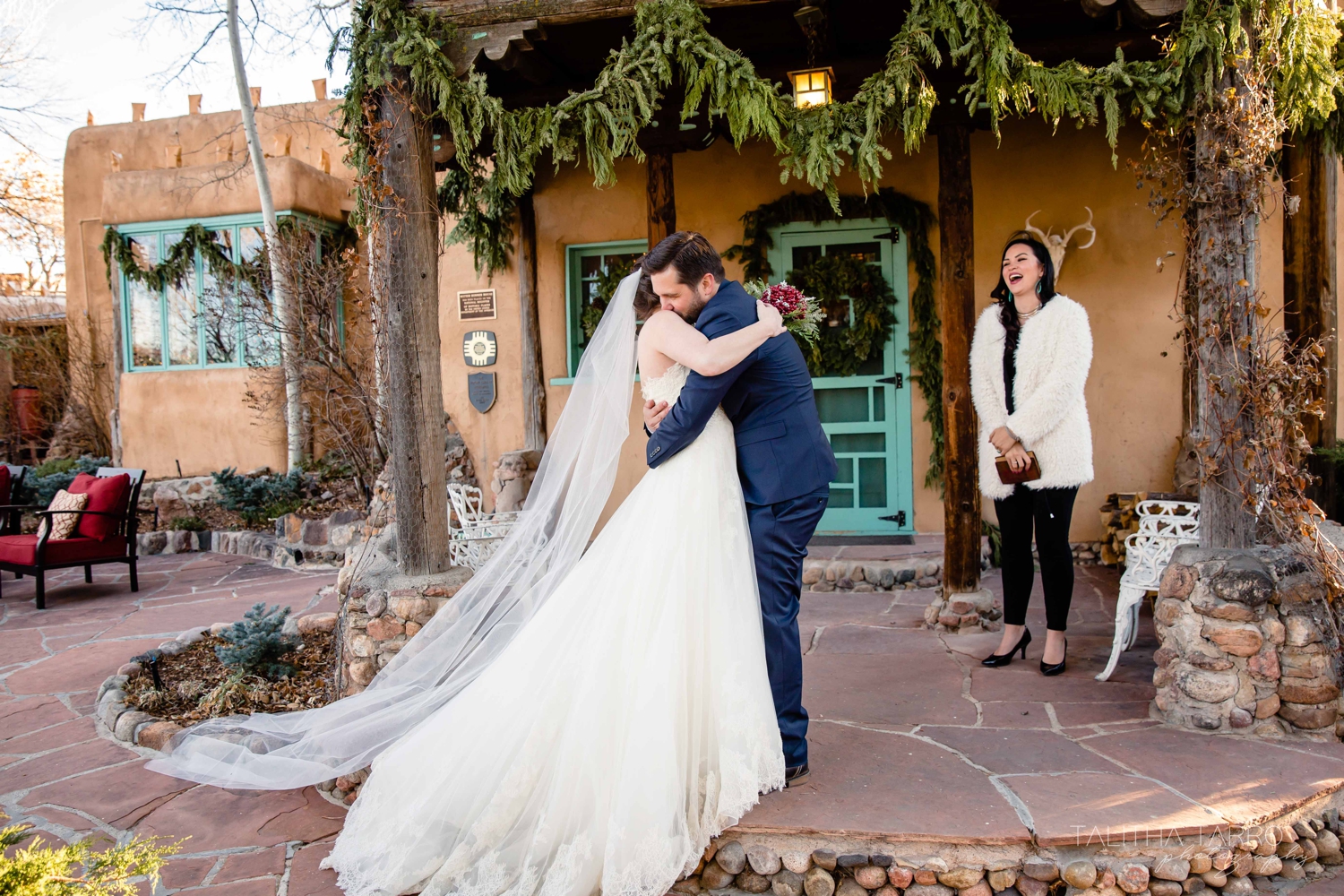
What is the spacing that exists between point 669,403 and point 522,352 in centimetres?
548

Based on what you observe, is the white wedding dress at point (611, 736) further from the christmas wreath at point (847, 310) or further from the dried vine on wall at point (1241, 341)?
the christmas wreath at point (847, 310)

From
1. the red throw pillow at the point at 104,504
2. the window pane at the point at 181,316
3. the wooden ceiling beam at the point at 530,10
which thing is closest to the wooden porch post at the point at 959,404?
the wooden ceiling beam at the point at 530,10

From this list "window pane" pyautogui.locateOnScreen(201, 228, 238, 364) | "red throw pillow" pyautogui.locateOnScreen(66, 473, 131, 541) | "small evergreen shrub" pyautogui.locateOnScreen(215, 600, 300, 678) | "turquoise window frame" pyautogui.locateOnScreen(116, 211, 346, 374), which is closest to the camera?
"small evergreen shrub" pyautogui.locateOnScreen(215, 600, 300, 678)

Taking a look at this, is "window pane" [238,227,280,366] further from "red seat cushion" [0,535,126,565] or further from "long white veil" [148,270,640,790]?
"long white veil" [148,270,640,790]

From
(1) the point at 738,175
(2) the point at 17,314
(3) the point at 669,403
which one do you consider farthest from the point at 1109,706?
(2) the point at 17,314

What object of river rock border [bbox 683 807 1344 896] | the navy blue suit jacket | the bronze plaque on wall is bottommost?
river rock border [bbox 683 807 1344 896]

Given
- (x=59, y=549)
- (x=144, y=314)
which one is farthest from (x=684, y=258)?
(x=144, y=314)

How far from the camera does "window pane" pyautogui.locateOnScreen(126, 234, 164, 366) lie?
12.5 m

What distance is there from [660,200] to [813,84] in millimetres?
2271

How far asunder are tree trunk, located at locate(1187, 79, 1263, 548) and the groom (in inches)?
74.0

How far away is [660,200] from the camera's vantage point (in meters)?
7.18

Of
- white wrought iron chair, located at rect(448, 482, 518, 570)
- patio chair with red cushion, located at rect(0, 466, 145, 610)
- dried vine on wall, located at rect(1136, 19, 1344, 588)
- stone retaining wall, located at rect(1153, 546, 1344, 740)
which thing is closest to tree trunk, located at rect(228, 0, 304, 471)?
patio chair with red cushion, located at rect(0, 466, 145, 610)

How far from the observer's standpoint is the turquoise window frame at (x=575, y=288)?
831 centimetres

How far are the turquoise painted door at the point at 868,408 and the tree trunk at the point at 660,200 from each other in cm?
115
